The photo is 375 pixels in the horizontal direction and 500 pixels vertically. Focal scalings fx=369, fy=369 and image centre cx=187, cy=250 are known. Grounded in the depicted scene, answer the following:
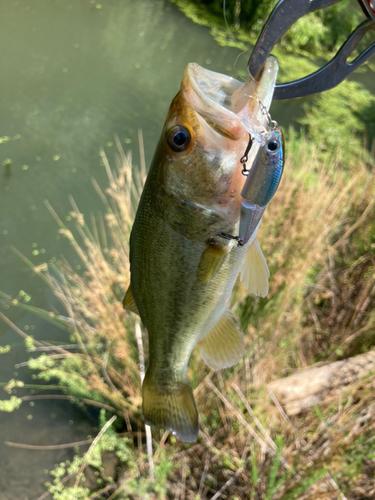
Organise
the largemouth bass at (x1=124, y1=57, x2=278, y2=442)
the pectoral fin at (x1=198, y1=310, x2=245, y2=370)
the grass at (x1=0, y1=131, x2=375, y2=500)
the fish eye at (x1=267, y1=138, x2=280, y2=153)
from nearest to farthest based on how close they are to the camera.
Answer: the fish eye at (x1=267, y1=138, x2=280, y2=153) → the largemouth bass at (x1=124, y1=57, x2=278, y2=442) → the pectoral fin at (x1=198, y1=310, x2=245, y2=370) → the grass at (x1=0, y1=131, x2=375, y2=500)

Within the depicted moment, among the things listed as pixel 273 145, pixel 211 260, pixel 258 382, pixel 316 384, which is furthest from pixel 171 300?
pixel 316 384

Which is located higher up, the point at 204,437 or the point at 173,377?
the point at 173,377

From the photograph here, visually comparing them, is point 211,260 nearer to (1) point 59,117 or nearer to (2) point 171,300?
(2) point 171,300

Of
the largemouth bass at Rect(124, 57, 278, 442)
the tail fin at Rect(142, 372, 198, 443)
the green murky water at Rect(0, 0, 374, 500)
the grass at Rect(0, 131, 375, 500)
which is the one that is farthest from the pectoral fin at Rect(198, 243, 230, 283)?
the green murky water at Rect(0, 0, 374, 500)

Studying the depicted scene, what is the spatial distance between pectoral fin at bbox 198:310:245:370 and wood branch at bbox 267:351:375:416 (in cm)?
136

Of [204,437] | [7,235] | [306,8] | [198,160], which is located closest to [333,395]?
[204,437]

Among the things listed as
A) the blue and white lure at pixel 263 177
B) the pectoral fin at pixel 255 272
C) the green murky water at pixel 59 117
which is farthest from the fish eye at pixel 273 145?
the green murky water at pixel 59 117

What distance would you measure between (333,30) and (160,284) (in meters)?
15.1

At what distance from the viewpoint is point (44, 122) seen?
18.2ft

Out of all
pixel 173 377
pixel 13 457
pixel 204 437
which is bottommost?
pixel 13 457

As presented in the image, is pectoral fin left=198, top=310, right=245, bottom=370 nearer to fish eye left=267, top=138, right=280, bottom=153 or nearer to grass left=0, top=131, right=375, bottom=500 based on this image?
fish eye left=267, top=138, right=280, bottom=153

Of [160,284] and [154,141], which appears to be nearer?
[160,284]

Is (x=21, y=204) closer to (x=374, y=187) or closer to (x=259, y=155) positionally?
(x=374, y=187)

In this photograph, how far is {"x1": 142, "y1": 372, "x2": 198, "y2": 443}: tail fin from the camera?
1200 mm
